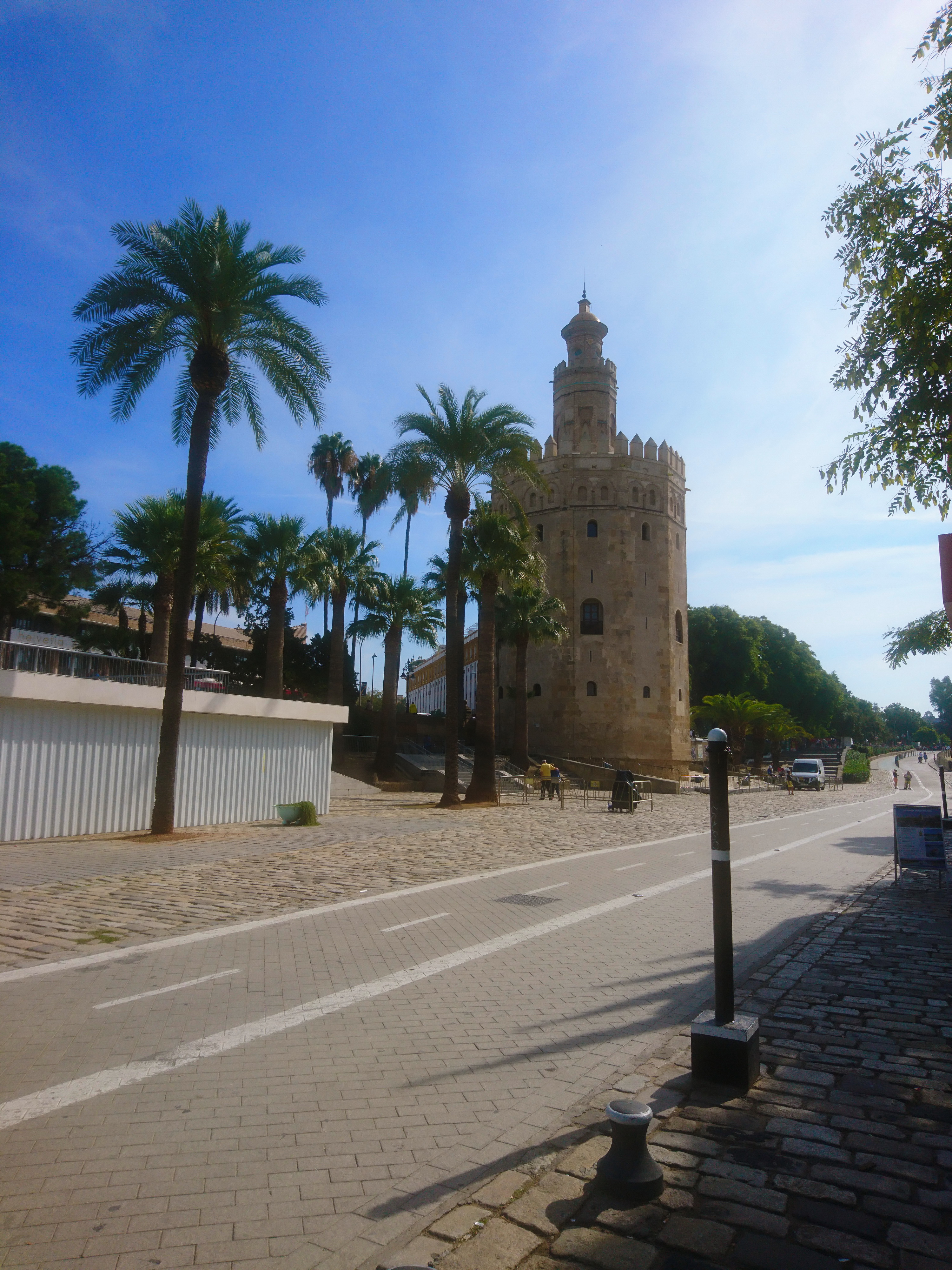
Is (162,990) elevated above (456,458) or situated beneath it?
situated beneath

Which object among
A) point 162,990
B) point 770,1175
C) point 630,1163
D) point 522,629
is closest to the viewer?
point 630,1163

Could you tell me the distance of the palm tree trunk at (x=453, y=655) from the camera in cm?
2662

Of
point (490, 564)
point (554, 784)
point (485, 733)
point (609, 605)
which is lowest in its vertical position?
point (554, 784)

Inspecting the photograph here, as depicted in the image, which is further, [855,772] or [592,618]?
[855,772]

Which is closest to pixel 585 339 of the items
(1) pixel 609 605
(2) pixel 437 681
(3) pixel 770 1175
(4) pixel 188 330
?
(1) pixel 609 605

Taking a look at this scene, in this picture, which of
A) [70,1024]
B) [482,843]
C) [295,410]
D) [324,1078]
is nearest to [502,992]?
[324,1078]

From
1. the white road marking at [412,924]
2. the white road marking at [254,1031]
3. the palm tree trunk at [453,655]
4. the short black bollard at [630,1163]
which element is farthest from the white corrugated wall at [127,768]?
the short black bollard at [630,1163]

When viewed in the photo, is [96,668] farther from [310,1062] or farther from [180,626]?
[310,1062]

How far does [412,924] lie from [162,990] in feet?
10.1

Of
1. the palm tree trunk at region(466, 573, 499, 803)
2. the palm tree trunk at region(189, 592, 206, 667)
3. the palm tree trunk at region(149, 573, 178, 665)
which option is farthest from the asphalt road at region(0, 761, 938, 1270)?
the palm tree trunk at region(189, 592, 206, 667)

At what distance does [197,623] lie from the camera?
39.1 m

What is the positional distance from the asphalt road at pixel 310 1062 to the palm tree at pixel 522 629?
106ft

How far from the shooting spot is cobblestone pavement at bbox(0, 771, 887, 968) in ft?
28.3

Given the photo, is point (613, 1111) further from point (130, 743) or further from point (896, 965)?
point (130, 743)
